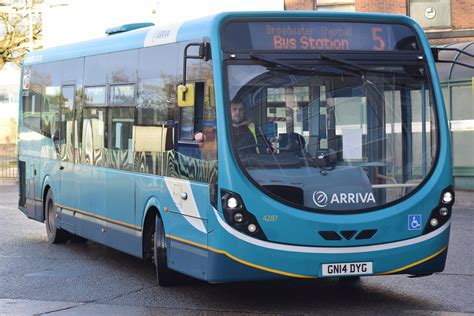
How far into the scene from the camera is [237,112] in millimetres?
9578

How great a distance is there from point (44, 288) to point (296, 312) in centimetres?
308

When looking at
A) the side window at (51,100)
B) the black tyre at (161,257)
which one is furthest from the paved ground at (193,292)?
the side window at (51,100)

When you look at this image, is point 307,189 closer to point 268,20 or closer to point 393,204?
point 393,204

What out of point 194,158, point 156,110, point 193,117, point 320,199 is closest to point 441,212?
point 320,199

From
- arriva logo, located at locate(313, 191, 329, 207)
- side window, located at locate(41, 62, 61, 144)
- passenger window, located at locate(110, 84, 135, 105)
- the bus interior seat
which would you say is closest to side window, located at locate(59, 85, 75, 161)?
side window, located at locate(41, 62, 61, 144)

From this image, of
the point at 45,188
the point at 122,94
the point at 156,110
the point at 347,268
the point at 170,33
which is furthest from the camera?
the point at 45,188

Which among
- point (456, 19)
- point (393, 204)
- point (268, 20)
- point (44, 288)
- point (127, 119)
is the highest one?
point (456, 19)

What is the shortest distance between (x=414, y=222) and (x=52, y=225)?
738 cm

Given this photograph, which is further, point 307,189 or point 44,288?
point 44,288

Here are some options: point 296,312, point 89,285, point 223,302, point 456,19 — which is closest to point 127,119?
point 89,285

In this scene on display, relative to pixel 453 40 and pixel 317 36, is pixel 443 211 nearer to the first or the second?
pixel 317 36

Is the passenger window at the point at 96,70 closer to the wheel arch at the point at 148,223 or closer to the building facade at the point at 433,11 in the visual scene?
Answer: the wheel arch at the point at 148,223

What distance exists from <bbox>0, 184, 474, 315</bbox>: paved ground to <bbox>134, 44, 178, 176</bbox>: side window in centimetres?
128

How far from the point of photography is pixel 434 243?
980 cm
